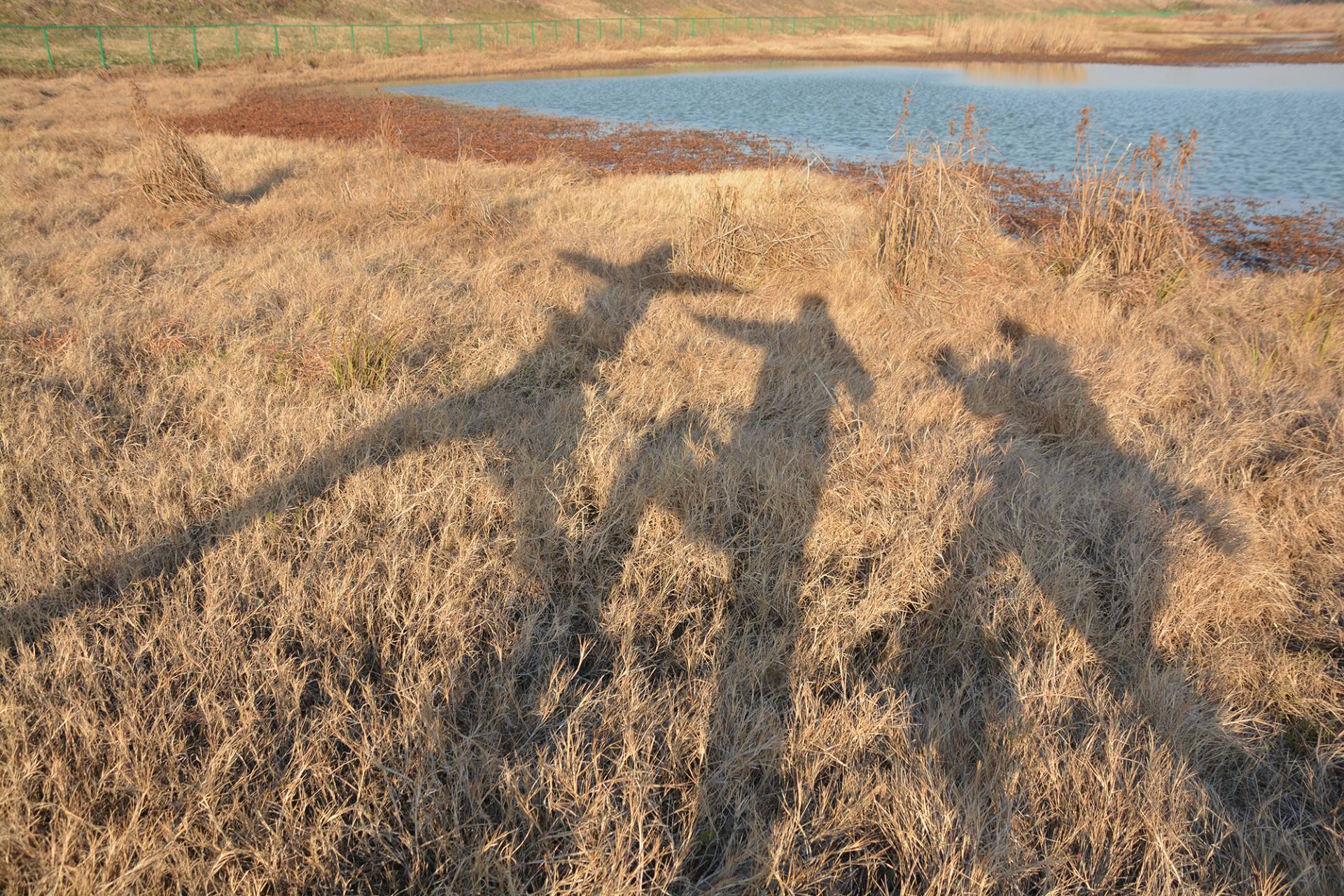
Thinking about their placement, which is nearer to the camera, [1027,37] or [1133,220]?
[1133,220]

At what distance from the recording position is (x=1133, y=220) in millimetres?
5887

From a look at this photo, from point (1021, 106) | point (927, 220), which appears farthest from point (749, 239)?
point (1021, 106)

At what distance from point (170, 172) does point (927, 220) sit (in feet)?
25.8

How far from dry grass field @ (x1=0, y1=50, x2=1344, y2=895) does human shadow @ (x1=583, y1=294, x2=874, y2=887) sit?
0.8 inches

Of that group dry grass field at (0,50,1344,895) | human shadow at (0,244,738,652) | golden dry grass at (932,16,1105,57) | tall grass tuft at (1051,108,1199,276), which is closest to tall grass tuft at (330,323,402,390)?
dry grass field at (0,50,1344,895)

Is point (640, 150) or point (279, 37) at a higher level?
point (279, 37)

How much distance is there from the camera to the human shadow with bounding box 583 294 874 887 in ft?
6.39

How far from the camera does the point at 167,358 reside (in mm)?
4230

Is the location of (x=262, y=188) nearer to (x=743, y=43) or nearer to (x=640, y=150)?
(x=640, y=150)

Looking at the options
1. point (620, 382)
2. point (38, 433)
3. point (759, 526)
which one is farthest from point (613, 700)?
point (38, 433)

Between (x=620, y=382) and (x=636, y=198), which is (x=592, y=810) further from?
(x=636, y=198)

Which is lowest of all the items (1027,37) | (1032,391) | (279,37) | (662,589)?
(662,589)

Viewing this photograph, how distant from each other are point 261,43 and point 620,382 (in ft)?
141

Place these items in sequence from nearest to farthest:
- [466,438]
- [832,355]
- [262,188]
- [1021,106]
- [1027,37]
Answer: [466,438] → [832,355] → [262,188] → [1021,106] → [1027,37]
